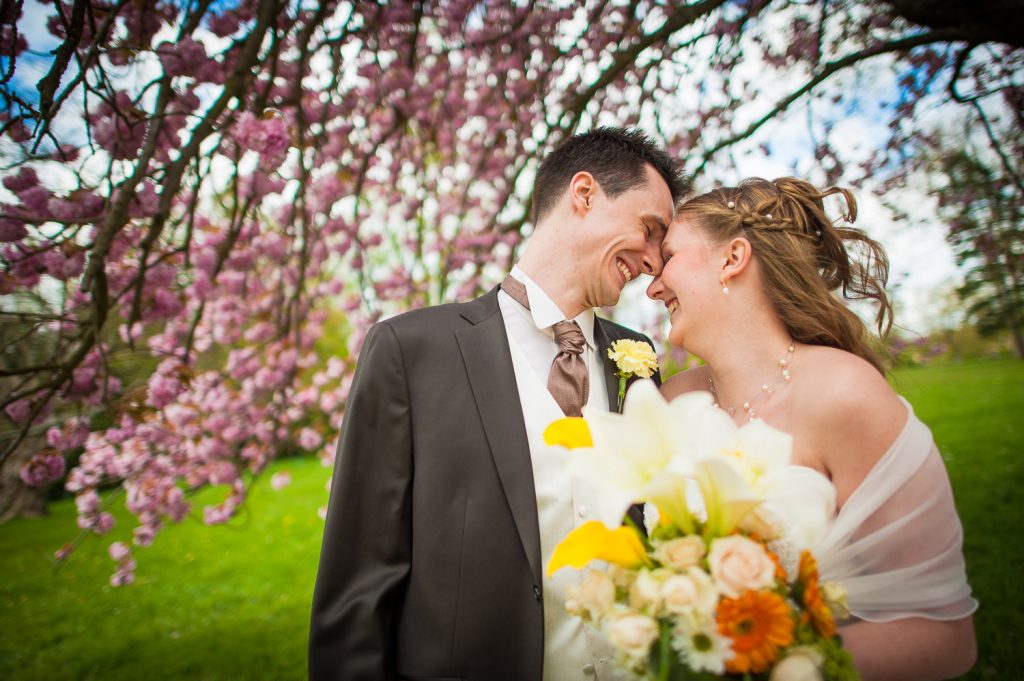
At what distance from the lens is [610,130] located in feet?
7.05

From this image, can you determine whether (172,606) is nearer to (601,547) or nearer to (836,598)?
(601,547)

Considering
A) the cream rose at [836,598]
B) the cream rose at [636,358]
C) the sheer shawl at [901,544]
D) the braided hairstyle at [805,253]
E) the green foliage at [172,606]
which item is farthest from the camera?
the green foliage at [172,606]

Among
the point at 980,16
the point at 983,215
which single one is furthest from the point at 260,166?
the point at 983,215

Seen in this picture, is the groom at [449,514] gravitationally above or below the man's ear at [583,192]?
below

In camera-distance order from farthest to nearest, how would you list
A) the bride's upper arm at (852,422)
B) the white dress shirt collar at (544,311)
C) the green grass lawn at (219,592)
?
the green grass lawn at (219,592), the white dress shirt collar at (544,311), the bride's upper arm at (852,422)

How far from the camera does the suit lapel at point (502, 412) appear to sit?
150 cm

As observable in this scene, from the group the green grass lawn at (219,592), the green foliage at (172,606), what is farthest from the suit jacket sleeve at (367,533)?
the green foliage at (172,606)

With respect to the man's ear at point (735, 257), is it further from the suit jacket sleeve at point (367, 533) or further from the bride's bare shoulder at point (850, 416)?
the suit jacket sleeve at point (367, 533)

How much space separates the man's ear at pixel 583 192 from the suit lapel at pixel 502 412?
531 mm

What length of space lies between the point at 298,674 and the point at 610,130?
4097mm

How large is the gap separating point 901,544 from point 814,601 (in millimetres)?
645

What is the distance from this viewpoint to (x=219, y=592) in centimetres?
588

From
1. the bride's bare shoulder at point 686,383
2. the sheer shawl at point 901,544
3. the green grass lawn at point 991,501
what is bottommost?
the green grass lawn at point 991,501

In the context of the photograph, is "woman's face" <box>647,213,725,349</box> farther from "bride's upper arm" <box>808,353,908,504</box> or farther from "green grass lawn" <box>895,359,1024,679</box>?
"green grass lawn" <box>895,359,1024,679</box>
